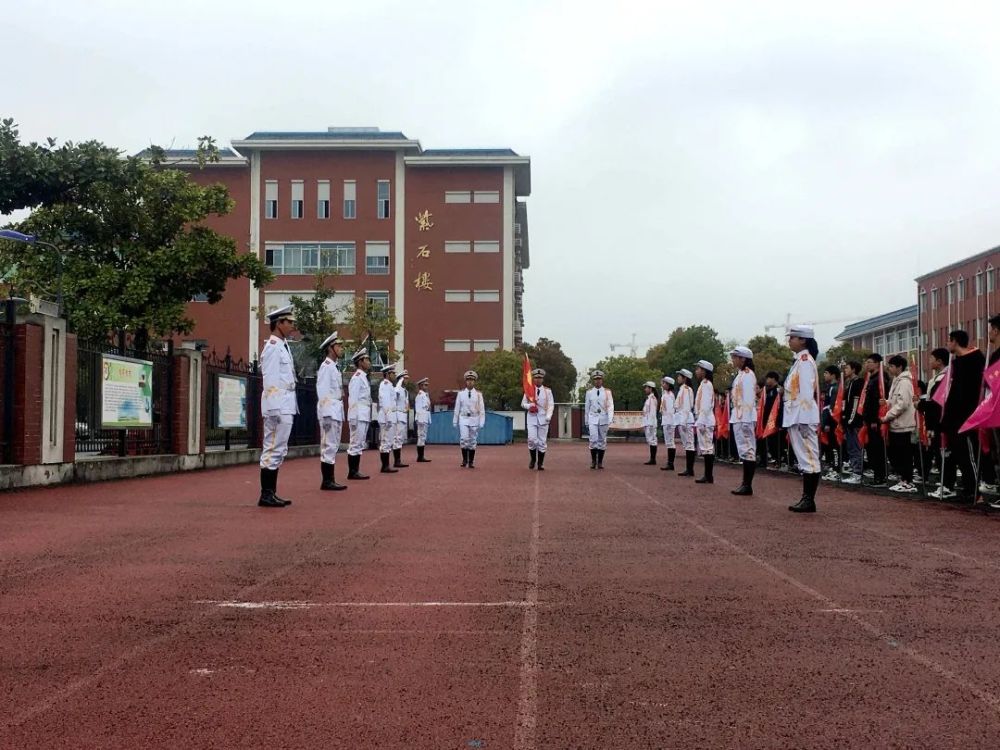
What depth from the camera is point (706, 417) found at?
1659cm

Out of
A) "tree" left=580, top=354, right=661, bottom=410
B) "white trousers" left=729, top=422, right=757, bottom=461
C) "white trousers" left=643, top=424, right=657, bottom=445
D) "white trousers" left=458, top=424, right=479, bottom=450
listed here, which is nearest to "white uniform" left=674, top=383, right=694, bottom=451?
"white trousers" left=643, top=424, right=657, bottom=445

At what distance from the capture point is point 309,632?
476 cm

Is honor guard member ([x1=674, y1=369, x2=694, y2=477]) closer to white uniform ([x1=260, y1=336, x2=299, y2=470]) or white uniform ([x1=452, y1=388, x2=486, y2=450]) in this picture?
white uniform ([x1=452, y1=388, x2=486, y2=450])

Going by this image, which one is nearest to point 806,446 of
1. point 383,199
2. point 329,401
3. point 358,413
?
point 329,401

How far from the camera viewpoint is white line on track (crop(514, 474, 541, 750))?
3.32 metres

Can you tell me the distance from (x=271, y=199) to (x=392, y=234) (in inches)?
309

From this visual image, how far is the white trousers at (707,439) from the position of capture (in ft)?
51.9

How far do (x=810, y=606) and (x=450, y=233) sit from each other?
55210 mm

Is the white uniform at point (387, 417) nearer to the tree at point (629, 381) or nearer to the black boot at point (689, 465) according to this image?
the black boot at point (689, 465)

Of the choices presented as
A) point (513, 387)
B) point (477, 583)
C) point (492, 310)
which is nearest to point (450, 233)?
point (492, 310)

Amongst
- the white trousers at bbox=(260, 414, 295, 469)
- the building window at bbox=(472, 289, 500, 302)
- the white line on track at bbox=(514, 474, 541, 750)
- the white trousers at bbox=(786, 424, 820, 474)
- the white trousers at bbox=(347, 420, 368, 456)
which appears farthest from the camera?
the building window at bbox=(472, 289, 500, 302)

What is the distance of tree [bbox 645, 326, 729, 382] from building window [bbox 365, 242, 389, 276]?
32184 millimetres

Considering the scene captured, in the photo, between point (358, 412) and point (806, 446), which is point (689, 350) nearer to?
point (358, 412)

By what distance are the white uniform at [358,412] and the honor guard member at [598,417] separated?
233 inches
